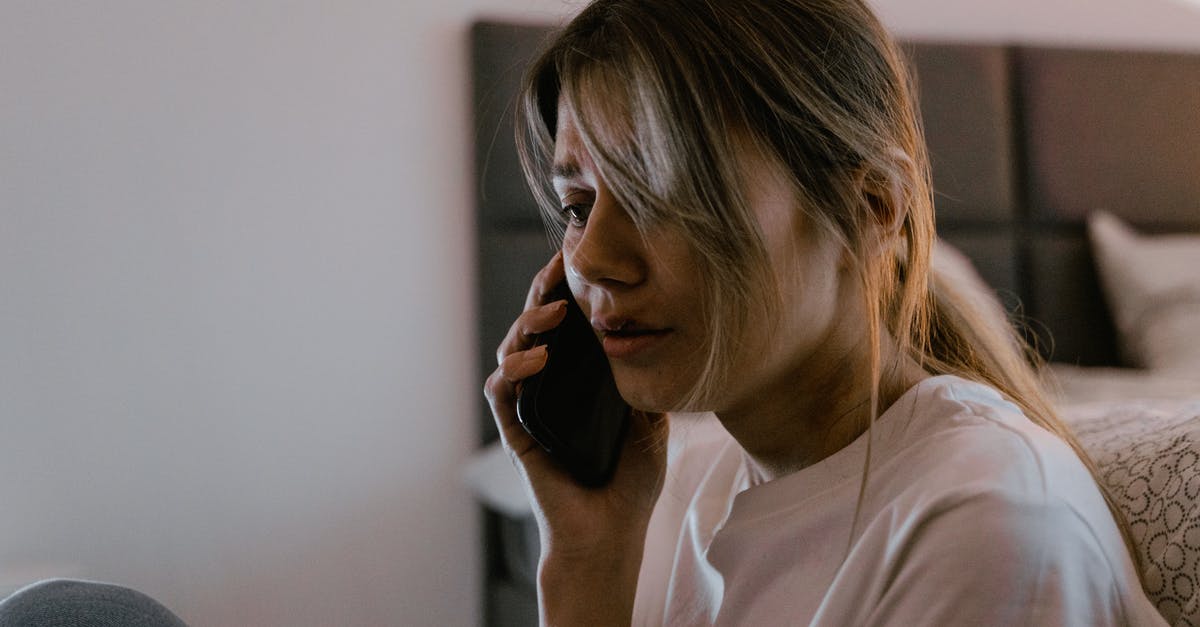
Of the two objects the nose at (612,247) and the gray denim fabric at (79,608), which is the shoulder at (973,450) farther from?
the gray denim fabric at (79,608)

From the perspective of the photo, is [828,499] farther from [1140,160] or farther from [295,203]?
[1140,160]

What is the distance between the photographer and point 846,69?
2.31 ft

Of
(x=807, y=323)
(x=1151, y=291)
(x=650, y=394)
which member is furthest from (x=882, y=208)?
(x=1151, y=291)

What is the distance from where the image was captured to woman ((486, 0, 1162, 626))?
1.91ft

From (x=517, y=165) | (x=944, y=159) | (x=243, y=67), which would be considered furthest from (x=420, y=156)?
(x=944, y=159)

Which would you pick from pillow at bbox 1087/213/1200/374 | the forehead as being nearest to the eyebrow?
the forehead

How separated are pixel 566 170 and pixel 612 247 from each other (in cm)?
8

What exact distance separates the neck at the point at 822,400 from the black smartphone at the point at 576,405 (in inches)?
5.3

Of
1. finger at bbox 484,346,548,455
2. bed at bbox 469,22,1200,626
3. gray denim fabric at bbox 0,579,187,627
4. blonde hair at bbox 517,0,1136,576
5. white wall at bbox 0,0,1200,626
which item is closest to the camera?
blonde hair at bbox 517,0,1136,576

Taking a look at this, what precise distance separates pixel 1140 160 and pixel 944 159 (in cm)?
41

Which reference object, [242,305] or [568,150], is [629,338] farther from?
[242,305]

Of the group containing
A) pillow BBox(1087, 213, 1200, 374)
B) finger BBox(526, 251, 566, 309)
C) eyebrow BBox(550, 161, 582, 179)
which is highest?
eyebrow BBox(550, 161, 582, 179)

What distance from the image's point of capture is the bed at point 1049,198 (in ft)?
5.93

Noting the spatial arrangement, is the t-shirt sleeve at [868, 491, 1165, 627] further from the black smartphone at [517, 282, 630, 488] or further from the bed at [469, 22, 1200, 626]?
the bed at [469, 22, 1200, 626]
